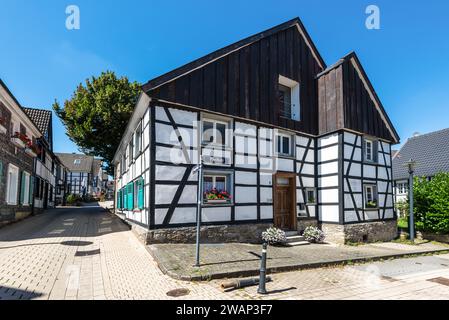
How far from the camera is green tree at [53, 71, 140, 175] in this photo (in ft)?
65.9

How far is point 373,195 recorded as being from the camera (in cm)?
1371

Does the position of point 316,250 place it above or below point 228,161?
below

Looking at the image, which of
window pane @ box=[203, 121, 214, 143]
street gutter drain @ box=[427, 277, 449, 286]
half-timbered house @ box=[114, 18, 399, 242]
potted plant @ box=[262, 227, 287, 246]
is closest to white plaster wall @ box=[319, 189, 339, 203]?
half-timbered house @ box=[114, 18, 399, 242]

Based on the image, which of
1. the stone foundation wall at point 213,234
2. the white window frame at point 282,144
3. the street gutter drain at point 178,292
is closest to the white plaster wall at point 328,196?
the white window frame at point 282,144

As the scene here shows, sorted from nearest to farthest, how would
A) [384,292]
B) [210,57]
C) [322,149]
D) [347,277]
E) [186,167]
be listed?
[384,292], [347,277], [186,167], [210,57], [322,149]

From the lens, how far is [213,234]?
9.68 m

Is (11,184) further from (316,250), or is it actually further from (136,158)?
(316,250)

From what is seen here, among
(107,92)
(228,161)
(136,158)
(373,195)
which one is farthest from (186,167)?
(107,92)

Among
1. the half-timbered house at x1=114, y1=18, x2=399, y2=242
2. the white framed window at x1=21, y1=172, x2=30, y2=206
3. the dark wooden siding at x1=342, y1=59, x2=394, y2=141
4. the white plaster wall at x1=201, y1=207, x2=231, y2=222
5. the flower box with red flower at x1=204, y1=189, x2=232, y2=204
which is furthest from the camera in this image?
the white framed window at x1=21, y1=172, x2=30, y2=206

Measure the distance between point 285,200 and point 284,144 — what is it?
243 cm

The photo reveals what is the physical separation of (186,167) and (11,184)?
9.69 meters

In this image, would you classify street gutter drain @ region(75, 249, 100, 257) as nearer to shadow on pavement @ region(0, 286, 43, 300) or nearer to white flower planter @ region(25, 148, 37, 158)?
shadow on pavement @ region(0, 286, 43, 300)

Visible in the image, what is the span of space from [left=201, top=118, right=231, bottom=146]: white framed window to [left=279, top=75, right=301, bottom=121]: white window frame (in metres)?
3.94

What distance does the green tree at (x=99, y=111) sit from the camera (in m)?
20.1
